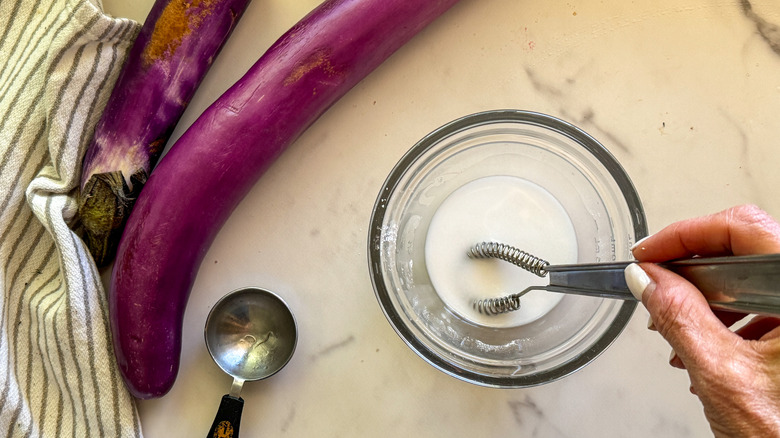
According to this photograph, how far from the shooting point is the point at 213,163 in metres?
0.72

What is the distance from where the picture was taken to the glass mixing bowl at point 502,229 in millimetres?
702

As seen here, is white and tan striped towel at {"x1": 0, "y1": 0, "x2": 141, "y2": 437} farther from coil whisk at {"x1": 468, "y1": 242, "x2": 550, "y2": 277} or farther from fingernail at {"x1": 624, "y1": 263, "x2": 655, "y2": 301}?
fingernail at {"x1": 624, "y1": 263, "x2": 655, "y2": 301}

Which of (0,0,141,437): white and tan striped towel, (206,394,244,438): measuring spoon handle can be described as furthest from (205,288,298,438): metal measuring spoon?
(0,0,141,437): white and tan striped towel

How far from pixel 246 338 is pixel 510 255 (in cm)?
34

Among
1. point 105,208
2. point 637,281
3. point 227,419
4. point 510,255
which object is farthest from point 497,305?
point 105,208

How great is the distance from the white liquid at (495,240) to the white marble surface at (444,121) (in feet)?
0.32

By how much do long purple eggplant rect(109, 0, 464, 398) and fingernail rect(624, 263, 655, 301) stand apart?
1.35ft

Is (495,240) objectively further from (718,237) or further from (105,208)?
(105,208)

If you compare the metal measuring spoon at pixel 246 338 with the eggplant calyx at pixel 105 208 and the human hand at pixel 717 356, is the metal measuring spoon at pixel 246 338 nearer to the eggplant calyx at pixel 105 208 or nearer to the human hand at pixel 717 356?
the eggplant calyx at pixel 105 208

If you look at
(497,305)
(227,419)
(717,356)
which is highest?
(717,356)

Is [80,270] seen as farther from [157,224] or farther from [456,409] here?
[456,409]

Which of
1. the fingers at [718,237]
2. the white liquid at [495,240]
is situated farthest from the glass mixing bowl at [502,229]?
the fingers at [718,237]

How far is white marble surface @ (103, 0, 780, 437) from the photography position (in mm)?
780

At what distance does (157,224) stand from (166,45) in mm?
212
